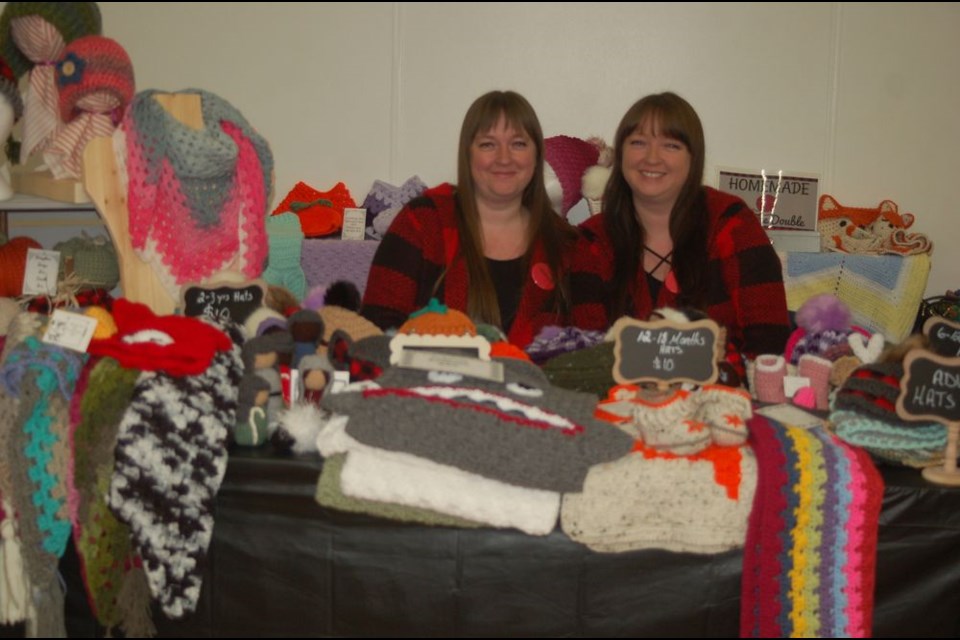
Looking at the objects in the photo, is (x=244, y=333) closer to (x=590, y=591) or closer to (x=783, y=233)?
(x=590, y=591)

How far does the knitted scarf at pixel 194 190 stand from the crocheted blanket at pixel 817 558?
1317 millimetres

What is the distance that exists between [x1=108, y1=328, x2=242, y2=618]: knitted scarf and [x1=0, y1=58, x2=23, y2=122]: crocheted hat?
1071 millimetres

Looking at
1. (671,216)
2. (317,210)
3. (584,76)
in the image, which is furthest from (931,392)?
(584,76)

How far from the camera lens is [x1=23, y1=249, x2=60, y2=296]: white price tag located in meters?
1.98

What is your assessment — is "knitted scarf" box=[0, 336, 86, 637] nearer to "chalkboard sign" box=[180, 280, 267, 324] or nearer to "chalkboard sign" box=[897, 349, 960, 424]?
"chalkboard sign" box=[180, 280, 267, 324]

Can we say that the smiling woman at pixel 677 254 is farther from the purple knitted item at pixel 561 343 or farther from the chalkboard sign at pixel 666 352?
the chalkboard sign at pixel 666 352

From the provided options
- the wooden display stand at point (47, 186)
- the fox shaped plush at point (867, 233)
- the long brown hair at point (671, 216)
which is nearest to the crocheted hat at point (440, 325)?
the long brown hair at point (671, 216)

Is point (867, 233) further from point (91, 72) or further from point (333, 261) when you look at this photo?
point (91, 72)

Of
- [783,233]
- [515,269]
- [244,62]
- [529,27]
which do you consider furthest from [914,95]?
[244,62]

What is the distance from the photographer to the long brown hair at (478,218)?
211 cm

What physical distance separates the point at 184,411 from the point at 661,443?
0.84m

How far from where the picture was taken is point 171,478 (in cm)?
143

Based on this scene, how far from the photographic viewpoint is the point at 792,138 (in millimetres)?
4074

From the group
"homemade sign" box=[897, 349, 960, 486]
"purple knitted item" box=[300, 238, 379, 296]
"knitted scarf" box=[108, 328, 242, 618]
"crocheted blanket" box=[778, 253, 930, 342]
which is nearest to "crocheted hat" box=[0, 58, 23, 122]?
"purple knitted item" box=[300, 238, 379, 296]
